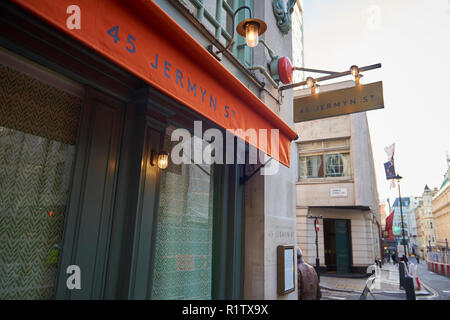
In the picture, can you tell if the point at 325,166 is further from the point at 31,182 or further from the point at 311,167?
the point at 31,182

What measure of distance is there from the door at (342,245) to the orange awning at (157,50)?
20.0 meters

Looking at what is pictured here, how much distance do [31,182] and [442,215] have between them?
103611 millimetres

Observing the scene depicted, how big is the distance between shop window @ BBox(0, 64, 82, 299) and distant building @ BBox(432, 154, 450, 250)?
294 ft

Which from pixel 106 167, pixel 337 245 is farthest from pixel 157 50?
pixel 337 245

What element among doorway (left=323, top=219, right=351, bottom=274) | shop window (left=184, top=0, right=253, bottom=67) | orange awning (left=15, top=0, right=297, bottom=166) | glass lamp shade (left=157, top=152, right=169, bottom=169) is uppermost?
shop window (left=184, top=0, right=253, bottom=67)

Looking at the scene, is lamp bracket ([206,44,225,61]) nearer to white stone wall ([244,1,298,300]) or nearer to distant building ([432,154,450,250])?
white stone wall ([244,1,298,300])

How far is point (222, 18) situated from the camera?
229 inches

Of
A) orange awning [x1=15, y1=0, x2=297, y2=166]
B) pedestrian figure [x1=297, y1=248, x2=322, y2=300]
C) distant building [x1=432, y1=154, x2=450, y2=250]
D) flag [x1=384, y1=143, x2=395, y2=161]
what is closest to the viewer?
orange awning [x1=15, y1=0, x2=297, y2=166]

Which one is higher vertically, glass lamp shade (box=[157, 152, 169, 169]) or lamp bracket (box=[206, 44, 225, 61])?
lamp bracket (box=[206, 44, 225, 61])

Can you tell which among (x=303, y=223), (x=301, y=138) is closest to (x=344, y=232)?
(x=303, y=223)

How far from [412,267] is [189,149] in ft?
44.6

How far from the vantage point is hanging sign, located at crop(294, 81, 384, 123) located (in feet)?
19.0

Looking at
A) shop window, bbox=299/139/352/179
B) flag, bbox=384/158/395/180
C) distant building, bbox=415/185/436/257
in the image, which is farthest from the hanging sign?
distant building, bbox=415/185/436/257

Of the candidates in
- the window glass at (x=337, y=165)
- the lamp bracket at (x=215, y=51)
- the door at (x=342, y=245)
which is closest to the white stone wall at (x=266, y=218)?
the lamp bracket at (x=215, y=51)
